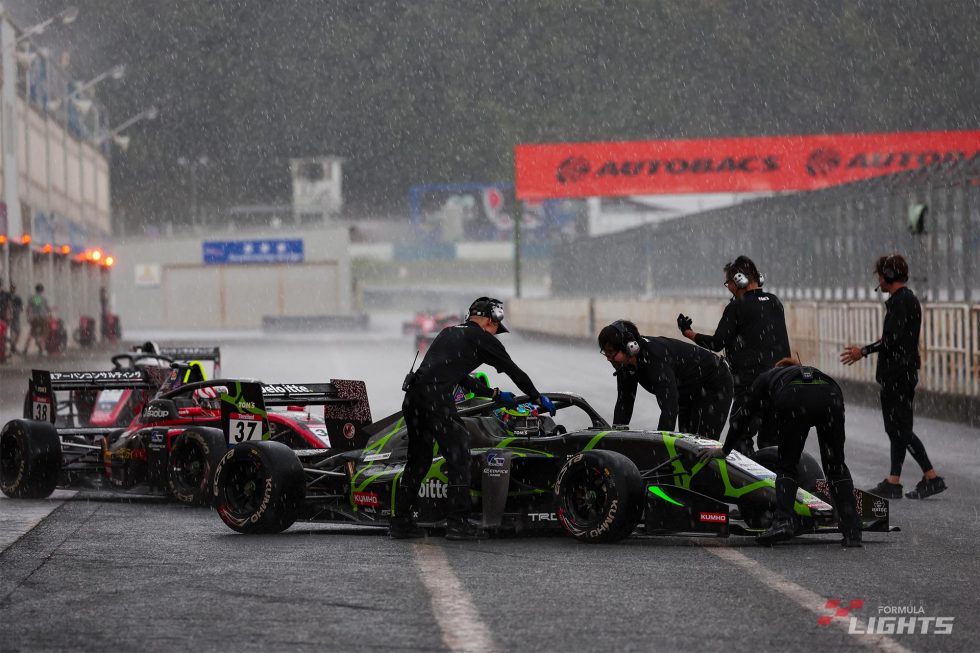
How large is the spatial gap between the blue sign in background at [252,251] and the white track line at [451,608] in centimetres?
7738

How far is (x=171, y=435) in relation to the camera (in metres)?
12.4

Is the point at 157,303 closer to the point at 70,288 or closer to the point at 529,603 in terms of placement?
the point at 70,288

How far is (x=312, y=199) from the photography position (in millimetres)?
117750

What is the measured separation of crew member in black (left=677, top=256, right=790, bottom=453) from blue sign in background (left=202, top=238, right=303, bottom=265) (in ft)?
247

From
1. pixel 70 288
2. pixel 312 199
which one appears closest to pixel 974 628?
pixel 70 288

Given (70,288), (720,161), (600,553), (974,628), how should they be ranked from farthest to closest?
1. (720,161)
2. (70,288)
3. (600,553)
4. (974,628)

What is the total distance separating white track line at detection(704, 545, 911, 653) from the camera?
675cm

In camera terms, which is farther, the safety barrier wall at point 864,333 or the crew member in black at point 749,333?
the safety barrier wall at point 864,333

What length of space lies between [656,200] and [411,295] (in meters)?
32.2

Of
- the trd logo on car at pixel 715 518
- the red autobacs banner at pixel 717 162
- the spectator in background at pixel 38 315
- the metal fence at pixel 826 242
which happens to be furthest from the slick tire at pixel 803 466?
the red autobacs banner at pixel 717 162

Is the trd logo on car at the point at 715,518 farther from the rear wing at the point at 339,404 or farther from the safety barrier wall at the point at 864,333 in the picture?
the rear wing at the point at 339,404

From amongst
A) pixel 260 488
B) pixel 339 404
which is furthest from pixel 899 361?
pixel 260 488

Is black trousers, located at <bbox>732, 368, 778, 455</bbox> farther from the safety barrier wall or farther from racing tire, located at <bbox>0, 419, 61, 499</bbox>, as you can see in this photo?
racing tire, located at <bbox>0, 419, 61, 499</bbox>

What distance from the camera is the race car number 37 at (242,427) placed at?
11828mm
